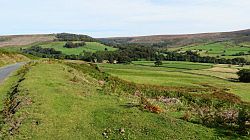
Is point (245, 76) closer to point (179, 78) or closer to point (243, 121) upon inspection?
point (179, 78)

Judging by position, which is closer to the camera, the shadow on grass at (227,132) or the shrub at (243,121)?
the shadow on grass at (227,132)

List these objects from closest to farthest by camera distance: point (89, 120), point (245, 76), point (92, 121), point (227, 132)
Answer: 1. point (227, 132)
2. point (92, 121)
3. point (89, 120)
4. point (245, 76)

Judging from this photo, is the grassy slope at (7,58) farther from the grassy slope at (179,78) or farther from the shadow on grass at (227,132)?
the shadow on grass at (227,132)

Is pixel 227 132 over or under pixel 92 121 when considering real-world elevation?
under

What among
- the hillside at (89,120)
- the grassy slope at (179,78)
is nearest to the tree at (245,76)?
the grassy slope at (179,78)

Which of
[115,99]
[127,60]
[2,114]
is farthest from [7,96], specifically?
[127,60]

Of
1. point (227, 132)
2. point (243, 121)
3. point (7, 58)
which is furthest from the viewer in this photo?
point (7, 58)

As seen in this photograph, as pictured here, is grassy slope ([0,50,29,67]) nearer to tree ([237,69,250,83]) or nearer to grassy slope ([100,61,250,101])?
grassy slope ([100,61,250,101])

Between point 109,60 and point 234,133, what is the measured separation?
138m

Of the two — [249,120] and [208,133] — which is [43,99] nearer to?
[208,133]

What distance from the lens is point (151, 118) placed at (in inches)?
865

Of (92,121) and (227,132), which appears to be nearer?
(227,132)

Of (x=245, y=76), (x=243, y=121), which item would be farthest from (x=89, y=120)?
(x=245, y=76)

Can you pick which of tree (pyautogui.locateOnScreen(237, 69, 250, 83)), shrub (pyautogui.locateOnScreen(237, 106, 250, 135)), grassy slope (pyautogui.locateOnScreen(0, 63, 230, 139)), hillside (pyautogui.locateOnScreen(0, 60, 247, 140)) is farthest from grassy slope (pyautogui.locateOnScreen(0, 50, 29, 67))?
tree (pyautogui.locateOnScreen(237, 69, 250, 83))
